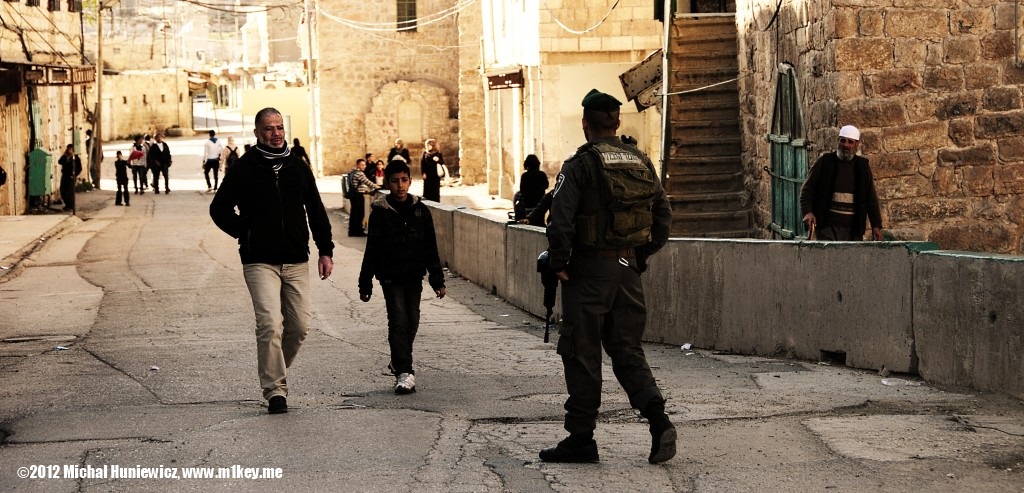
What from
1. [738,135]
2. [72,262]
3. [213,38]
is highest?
[213,38]

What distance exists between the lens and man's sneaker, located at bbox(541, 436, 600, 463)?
20.8ft

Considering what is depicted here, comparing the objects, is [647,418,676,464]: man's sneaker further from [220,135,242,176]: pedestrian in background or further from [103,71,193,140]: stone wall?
[103,71,193,140]: stone wall

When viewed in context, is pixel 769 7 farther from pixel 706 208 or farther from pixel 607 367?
pixel 607 367

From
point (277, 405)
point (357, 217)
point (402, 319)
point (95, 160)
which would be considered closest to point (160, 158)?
point (95, 160)

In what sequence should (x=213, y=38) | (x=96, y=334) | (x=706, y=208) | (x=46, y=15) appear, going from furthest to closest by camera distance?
(x=213, y=38)
(x=46, y=15)
(x=706, y=208)
(x=96, y=334)

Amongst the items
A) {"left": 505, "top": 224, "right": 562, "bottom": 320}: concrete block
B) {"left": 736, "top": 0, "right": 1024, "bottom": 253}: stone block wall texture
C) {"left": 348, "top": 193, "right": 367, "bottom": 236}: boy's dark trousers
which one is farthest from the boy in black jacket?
{"left": 348, "top": 193, "right": 367, "bottom": 236}: boy's dark trousers

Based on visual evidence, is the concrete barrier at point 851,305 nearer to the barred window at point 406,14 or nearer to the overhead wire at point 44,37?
the overhead wire at point 44,37

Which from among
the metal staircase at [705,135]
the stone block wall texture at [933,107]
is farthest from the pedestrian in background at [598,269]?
the metal staircase at [705,135]

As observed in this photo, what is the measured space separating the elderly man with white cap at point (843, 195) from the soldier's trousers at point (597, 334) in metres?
5.11

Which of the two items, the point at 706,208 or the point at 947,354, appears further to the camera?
the point at 706,208

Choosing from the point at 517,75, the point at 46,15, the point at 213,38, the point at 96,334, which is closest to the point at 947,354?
the point at 96,334

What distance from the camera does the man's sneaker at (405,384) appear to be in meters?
8.55

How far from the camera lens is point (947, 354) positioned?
8.34m

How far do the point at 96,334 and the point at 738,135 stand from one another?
916cm
